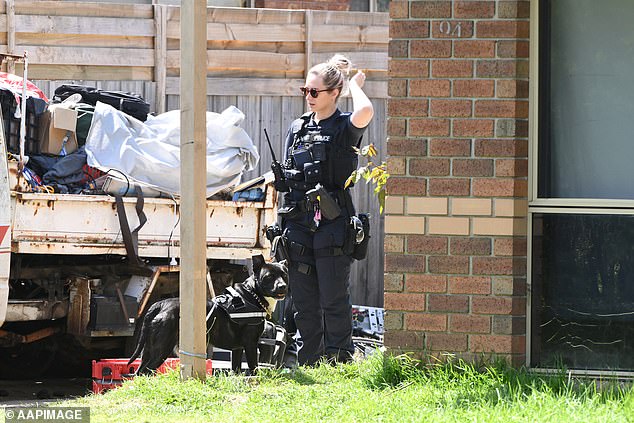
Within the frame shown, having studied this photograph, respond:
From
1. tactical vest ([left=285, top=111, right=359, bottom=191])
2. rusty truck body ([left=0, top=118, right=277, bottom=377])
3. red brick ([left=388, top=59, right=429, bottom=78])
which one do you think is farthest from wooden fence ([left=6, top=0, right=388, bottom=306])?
red brick ([left=388, top=59, right=429, bottom=78])

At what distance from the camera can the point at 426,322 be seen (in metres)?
5.95

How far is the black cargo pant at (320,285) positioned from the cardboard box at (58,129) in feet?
9.82

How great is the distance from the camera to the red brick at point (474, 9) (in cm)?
589

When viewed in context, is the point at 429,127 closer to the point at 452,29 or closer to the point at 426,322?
the point at 452,29

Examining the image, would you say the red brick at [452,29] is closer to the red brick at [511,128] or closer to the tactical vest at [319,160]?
the red brick at [511,128]

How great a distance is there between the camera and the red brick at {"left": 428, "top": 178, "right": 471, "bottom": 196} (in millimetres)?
5938

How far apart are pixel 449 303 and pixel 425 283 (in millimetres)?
172

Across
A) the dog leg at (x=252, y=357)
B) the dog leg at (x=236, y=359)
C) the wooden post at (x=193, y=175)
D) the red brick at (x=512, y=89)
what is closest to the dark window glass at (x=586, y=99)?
the red brick at (x=512, y=89)

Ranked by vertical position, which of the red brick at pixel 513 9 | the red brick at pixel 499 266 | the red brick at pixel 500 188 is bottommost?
the red brick at pixel 499 266

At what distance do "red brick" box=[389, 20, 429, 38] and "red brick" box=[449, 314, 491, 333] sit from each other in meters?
1.57

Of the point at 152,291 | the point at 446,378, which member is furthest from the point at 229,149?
the point at 446,378

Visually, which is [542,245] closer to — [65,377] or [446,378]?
[446,378]

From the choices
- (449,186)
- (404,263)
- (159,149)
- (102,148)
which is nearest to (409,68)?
(449,186)

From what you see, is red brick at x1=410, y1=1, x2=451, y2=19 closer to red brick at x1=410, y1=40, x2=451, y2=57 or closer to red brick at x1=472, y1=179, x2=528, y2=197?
red brick at x1=410, y1=40, x2=451, y2=57
